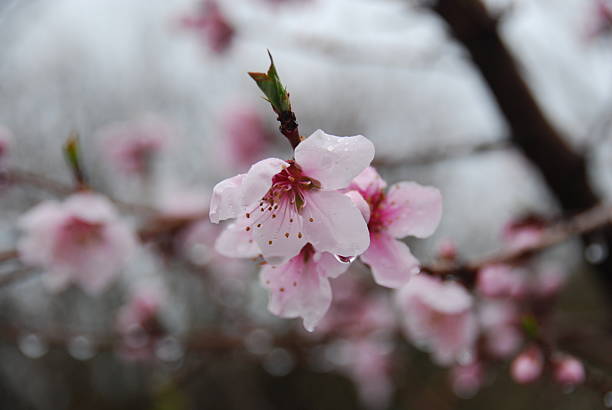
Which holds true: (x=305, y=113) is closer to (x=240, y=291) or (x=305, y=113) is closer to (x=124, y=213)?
(x=240, y=291)

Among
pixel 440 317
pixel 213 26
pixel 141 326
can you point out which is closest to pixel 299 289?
pixel 440 317

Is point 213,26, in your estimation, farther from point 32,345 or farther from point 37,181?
point 32,345

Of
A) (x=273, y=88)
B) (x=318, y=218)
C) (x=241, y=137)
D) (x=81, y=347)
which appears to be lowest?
(x=81, y=347)

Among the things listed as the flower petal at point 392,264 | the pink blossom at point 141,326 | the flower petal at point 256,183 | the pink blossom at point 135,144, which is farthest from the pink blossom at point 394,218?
the pink blossom at point 135,144

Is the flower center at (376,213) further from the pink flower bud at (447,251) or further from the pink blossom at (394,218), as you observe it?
the pink flower bud at (447,251)

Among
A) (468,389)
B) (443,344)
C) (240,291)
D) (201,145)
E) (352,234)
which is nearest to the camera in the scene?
(352,234)

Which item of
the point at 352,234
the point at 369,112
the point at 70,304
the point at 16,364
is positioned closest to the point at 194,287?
the point at 70,304
